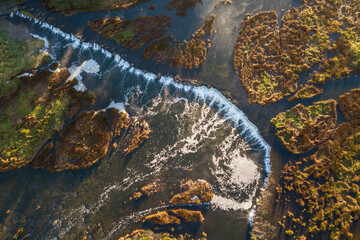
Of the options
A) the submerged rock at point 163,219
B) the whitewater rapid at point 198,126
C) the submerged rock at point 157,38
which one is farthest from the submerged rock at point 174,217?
the submerged rock at point 157,38

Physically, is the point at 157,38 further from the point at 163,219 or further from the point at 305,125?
the point at 163,219

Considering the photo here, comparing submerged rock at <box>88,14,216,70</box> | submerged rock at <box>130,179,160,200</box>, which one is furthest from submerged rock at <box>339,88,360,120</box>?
submerged rock at <box>130,179,160,200</box>

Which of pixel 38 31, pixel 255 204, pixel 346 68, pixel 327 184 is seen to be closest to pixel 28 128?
pixel 38 31

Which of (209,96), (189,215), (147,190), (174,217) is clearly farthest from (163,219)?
(209,96)

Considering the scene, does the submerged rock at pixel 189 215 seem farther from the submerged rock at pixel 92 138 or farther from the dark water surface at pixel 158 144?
the submerged rock at pixel 92 138

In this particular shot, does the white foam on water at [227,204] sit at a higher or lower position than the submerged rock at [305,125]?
lower

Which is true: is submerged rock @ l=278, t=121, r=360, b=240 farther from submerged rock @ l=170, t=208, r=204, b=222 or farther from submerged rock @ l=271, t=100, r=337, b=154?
submerged rock @ l=170, t=208, r=204, b=222

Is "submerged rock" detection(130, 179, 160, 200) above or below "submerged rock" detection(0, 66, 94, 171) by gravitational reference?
below
